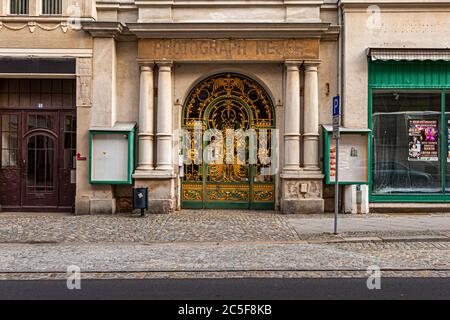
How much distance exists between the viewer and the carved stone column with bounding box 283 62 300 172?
14.4 metres

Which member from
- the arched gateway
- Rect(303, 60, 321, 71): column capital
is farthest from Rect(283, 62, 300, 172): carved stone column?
the arched gateway

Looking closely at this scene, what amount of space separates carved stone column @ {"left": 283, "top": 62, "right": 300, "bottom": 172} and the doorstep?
2.48 m

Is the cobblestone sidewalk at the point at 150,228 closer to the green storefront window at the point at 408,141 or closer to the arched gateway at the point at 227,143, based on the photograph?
the arched gateway at the point at 227,143

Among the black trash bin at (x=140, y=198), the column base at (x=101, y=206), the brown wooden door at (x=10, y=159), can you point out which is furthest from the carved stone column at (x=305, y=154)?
the brown wooden door at (x=10, y=159)

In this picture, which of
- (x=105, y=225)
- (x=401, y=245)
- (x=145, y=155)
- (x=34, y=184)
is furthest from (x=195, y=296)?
(x=34, y=184)

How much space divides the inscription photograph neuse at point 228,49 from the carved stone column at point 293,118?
0.43 metres

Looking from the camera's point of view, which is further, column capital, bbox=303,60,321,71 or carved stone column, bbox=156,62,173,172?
carved stone column, bbox=156,62,173,172

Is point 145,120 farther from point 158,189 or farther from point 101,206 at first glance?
point 101,206

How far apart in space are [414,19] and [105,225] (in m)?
9.76

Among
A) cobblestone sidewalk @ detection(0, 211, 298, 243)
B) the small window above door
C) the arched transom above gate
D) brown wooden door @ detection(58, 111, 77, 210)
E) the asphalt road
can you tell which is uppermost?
the small window above door

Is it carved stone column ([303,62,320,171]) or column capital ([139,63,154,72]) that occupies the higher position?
column capital ([139,63,154,72])

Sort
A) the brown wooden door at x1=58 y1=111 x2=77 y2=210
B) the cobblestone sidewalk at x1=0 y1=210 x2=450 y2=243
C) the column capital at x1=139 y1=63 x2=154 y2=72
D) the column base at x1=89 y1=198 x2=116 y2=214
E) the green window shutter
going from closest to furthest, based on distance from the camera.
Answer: the cobblestone sidewalk at x1=0 y1=210 x2=450 y2=243 < the column base at x1=89 y1=198 x2=116 y2=214 < the green window shutter < the column capital at x1=139 y1=63 x2=154 y2=72 < the brown wooden door at x1=58 y1=111 x2=77 y2=210

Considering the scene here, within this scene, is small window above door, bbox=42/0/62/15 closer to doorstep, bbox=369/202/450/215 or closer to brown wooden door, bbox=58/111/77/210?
brown wooden door, bbox=58/111/77/210

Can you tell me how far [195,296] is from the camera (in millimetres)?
6391
